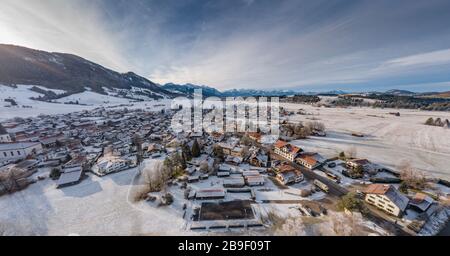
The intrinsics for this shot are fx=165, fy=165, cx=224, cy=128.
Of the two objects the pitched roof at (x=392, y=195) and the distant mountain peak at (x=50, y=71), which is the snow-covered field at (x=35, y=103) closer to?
the distant mountain peak at (x=50, y=71)

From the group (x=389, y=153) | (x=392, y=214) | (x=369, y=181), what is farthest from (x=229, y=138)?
(x=389, y=153)

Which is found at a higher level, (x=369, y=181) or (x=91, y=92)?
(x=91, y=92)

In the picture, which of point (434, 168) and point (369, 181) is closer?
point (369, 181)

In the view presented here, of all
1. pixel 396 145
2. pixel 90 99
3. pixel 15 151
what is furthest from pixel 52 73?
pixel 396 145

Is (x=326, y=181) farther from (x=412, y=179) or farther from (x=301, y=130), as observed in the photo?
(x=301, y=130)

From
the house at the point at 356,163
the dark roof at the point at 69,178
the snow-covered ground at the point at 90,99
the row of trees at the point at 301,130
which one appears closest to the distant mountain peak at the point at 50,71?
the snow-covered ground at the point at 90,99
